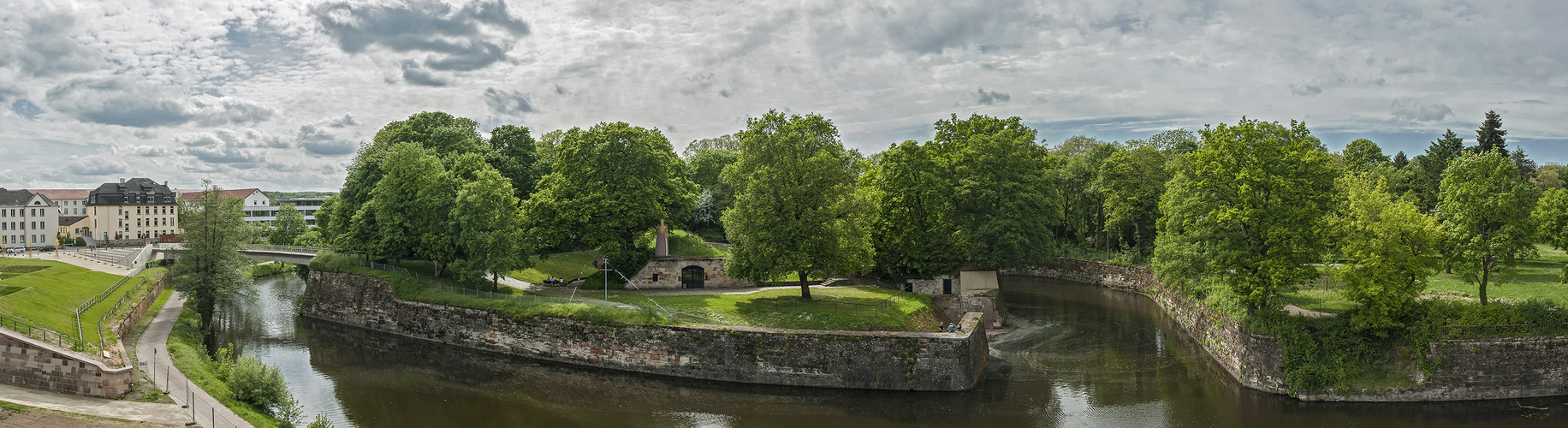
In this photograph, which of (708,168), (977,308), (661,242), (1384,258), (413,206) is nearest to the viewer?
(1384,258)

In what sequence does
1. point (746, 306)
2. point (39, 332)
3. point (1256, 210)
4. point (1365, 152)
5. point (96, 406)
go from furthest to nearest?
1. point (1365, 152)
2. point (746, 306)
3. point (1256, 210)
4. point (39, 332)
5. point (96, 406)

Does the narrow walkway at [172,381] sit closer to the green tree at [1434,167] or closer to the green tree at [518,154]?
the green tree at [518,154]

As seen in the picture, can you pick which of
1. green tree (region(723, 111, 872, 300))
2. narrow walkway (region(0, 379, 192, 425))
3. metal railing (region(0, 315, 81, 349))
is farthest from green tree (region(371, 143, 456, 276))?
narrow walkway (region(0, 379, 192, 425))

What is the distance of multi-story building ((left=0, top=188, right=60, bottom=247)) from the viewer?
78938mm

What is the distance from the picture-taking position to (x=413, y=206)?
4269cm

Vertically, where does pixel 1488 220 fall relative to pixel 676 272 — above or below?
above

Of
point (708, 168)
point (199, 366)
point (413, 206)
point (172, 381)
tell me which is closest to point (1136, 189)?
point (708, 168)

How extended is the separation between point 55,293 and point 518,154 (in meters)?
27.0

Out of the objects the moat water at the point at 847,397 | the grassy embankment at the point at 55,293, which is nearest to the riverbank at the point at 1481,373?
the moat water at the point at 847,397

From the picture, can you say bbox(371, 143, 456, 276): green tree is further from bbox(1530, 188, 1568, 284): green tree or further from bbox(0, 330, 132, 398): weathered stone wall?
bbox(1530, 188, 1568, 284): green tree

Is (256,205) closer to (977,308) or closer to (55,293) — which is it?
(55,293)

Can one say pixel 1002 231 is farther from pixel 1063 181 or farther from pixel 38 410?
pixel 38 410

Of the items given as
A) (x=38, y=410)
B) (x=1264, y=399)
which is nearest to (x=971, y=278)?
(x=1264, y=399)

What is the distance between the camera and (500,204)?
130ft
